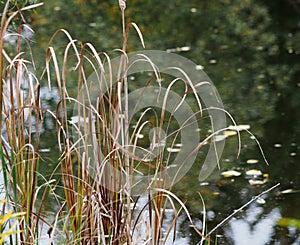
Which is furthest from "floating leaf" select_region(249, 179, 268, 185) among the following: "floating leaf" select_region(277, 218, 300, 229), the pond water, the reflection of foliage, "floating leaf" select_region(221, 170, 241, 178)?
the reflection of foliage

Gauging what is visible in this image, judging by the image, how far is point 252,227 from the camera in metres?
4.02

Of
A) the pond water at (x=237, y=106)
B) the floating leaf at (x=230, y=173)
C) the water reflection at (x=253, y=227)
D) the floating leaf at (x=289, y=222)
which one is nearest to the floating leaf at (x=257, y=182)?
the pond water at (x=237, y=106)

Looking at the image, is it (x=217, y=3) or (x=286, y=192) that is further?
(x=217, y=3)

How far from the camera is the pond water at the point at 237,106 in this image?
162 inches

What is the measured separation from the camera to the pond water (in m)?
4.12

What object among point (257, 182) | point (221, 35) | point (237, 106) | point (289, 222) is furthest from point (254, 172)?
point (221, 35)

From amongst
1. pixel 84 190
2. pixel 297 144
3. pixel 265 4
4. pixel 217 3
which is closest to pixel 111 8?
pixel 217 3

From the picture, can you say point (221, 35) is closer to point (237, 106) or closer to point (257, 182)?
point (237, 106)

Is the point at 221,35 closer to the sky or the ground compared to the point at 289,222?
closer to the sky

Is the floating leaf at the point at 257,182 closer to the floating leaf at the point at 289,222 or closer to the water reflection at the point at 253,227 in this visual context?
the water reflection at the point at 253,227

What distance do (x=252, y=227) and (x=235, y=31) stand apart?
4.31 m

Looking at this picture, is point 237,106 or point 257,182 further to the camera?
point 237,106

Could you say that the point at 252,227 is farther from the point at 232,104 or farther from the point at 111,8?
the point at 111,8

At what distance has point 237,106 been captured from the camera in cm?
588
